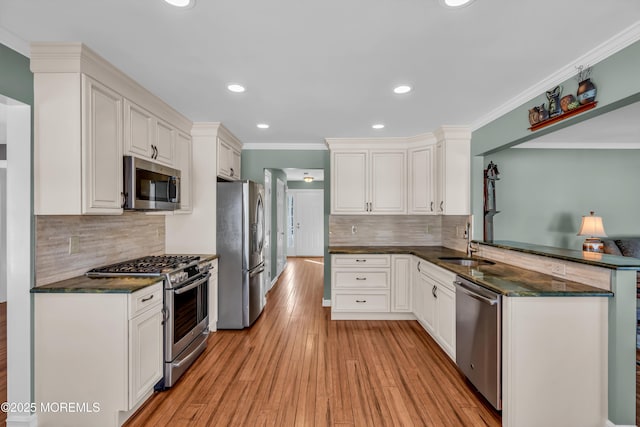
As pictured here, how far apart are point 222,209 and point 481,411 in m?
3.16

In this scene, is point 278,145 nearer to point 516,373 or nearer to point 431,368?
point 431,368

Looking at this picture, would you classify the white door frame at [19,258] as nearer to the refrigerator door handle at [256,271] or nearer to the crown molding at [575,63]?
the refrigerator door handle at [256,271]

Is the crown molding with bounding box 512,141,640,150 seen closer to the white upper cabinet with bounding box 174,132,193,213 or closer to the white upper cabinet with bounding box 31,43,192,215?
the white upper cabinet with bounding box 174,132,193,213

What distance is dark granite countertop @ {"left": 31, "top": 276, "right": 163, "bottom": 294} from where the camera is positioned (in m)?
1.93

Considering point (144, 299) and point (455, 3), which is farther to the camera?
point (144, 299)

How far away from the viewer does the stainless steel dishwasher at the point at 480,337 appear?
1.98 meters

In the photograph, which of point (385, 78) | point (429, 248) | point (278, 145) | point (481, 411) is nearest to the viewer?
point (481, 411)

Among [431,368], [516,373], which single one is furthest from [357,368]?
[516,373]

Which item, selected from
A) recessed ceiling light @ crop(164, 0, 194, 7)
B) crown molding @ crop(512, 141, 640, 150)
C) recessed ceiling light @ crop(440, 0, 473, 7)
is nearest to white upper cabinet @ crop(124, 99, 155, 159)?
recessed ceiling light @ crop(164, 0, 194, 7)

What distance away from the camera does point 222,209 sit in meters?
3.61

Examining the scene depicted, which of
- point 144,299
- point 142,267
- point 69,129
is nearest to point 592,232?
point 144,299

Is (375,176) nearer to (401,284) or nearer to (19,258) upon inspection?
(401,284)

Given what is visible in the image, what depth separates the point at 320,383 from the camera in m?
2.45

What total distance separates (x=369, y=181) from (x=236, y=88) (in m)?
2.24
